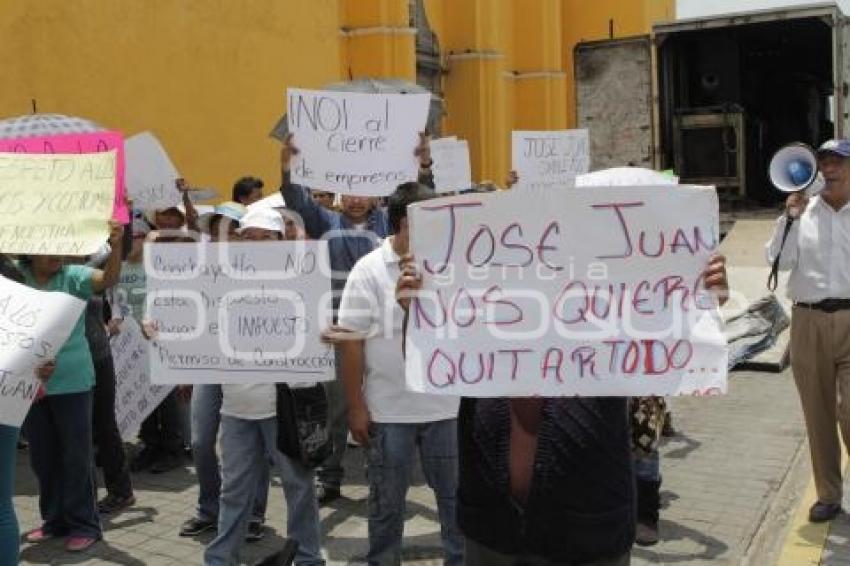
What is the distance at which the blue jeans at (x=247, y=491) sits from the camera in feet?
13.8

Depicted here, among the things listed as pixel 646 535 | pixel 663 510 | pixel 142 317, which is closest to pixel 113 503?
pixel 142 317

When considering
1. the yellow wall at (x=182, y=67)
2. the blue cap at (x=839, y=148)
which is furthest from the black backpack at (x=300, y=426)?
the yellow wall at (x=182, y=67)

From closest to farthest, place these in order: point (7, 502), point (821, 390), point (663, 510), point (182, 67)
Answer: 1. point (7, 502)
2. point (821, 390)
3. point (663, 510)
4. point (182, 67)

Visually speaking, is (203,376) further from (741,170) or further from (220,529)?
(741,170)

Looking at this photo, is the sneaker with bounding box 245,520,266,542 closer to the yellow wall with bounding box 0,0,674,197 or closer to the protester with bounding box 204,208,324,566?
the protester with bounding box 204,208,324,566

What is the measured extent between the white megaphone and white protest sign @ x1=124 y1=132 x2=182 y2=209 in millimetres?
3554

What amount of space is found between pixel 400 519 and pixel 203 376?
3.40 feet

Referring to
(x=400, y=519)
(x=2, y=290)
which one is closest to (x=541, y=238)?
(x=400, y=519)

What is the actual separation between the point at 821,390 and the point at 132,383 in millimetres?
4110

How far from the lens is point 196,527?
205 inches

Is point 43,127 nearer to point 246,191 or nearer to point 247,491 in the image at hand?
point 246,191

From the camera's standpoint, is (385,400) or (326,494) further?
(326,494)

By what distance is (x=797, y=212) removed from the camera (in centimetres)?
505

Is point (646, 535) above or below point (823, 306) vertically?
below
